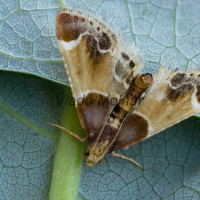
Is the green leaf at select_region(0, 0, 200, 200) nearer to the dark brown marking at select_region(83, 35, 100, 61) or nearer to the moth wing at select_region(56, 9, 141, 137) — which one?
the moth wing at select_region(56, 9, 141, 137)

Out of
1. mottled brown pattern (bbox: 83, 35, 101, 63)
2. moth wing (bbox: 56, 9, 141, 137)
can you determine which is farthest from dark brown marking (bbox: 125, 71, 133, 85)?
mottled brown pattern (bbox: 83, 35, 101, 63)

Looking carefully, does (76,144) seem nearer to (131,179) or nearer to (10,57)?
(131,179)

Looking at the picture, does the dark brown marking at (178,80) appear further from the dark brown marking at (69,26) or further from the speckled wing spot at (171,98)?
the dark brown marking at (69,26)

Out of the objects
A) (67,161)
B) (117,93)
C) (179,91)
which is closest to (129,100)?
(117,93)

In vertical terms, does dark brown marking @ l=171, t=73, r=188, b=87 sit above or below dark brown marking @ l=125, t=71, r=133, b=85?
above

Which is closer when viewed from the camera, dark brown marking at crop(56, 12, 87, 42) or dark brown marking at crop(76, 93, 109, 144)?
dark brown marking at crop(56, 12, 87, 42)

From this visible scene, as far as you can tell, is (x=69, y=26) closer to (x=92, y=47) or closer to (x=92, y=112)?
(x=92, y=47)

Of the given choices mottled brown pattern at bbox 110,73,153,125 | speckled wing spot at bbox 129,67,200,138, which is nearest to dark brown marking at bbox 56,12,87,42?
mottled brown pattern at bbox 110,73,153,125

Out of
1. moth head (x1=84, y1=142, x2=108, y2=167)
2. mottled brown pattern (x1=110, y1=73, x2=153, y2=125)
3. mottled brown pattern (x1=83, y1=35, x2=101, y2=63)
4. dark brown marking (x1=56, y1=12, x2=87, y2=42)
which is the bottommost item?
moth head (x1=84, y1=142, x2=108, y2=167)
